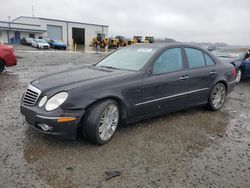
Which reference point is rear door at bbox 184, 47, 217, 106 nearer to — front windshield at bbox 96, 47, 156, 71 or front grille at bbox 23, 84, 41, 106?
front windshield at bbox 96, 47, 156, 71

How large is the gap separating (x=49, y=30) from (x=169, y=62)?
49238 mm

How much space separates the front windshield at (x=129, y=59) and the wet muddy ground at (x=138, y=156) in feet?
3.64

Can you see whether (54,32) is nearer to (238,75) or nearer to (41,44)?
(41,44)

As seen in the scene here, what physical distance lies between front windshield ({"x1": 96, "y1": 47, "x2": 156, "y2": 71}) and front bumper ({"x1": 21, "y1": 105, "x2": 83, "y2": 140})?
1.40 meters

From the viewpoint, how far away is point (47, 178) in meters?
2.61

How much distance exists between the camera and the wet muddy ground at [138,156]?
2.64 m

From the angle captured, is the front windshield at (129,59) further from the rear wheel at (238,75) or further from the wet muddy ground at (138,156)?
the rear wheel at (238,75)

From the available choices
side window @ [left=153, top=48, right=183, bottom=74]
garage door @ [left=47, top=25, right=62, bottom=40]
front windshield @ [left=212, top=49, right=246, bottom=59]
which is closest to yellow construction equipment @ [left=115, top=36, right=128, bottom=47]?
garage door @ [left=47, top=25, right=62, bottom=40]

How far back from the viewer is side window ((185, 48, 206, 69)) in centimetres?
459

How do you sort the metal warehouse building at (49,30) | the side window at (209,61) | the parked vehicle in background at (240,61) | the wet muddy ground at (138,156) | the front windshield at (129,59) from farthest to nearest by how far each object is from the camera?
the metal warehouse building at (49,30) → the parked vehicle in background at (240,61) → the side window at (209,61) → the front windshield at (129,59) → the wet muddy ground at (138,156)

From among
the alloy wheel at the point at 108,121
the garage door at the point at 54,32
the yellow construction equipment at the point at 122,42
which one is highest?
the garage door at the point at 54,32

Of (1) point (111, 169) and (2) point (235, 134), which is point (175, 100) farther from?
(1) point (111, 169)

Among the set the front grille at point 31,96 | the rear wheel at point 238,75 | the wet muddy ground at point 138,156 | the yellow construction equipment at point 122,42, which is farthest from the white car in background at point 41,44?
the front grille at point 31,96

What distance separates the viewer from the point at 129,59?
14.0 feet
